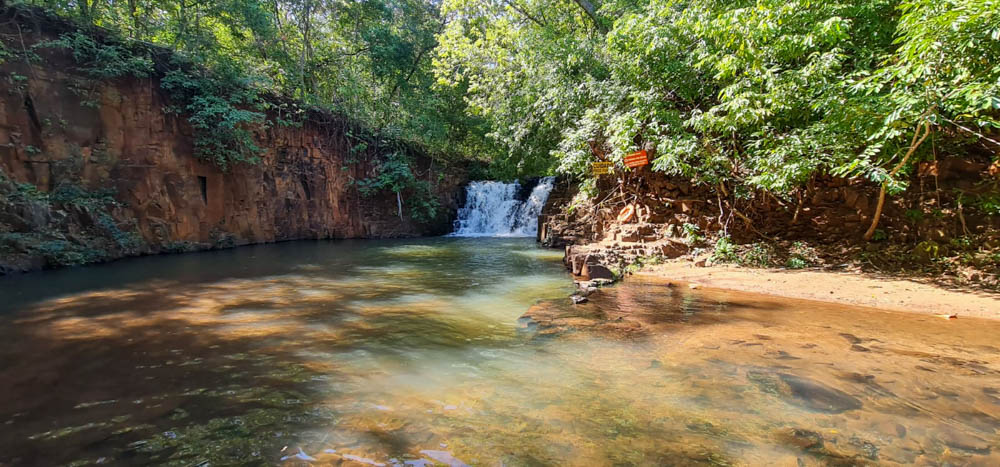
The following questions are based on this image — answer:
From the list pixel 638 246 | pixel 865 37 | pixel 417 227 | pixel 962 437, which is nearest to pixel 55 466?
pixel 962 437

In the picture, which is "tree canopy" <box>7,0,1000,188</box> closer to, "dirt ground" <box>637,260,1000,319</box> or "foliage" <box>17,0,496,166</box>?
"foliage" <box>17,0,496,166</box>

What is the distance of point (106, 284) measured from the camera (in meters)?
7.10

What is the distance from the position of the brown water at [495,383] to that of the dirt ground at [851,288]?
474 millimetres

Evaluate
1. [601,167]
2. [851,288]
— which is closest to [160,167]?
[601,167]

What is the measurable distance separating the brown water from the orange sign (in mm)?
3446

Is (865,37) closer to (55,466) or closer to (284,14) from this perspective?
(55,466)

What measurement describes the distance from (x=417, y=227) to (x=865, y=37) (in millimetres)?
16812

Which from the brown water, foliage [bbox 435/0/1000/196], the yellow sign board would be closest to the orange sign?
foliage [bbox 435/0/1000/196]

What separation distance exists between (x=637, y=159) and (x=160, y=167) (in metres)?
13.0

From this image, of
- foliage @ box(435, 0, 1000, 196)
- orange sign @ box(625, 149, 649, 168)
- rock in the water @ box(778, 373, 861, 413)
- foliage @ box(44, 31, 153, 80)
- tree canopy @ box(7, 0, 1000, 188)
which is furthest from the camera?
foliage @ box(44, 31, 153, 80)

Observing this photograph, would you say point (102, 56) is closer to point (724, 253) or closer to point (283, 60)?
point (283, 60)

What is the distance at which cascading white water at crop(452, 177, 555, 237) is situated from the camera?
1834 cm

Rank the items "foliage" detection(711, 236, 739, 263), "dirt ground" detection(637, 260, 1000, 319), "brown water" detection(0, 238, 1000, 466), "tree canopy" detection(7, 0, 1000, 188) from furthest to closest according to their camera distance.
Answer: "foliage" detection(711, 236, 739, 263) < "tree canopy" detection(7, 0, 1000, 188) < "dirt ground" detection(637, 260, 1000, 319) < "brown water" detection(0, 238, 1000, 466)

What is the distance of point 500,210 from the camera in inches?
768
